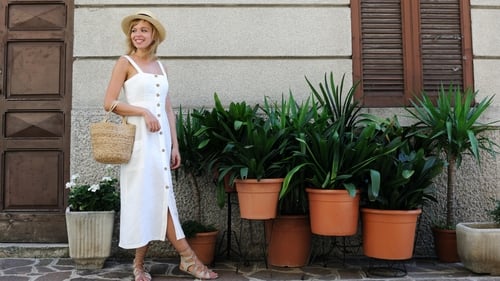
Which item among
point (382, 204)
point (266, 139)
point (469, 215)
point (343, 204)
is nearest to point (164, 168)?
point (266, 139)

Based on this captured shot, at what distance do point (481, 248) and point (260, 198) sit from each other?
181cm

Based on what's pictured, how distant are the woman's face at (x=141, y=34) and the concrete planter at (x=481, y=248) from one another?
2.96 m

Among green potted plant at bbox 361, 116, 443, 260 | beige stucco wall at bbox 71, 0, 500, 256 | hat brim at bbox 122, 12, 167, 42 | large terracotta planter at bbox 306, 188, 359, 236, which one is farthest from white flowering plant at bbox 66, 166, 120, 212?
green potted plant at bbox 361, 116, 443, 260

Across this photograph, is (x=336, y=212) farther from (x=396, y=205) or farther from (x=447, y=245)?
(x=447, y=245)

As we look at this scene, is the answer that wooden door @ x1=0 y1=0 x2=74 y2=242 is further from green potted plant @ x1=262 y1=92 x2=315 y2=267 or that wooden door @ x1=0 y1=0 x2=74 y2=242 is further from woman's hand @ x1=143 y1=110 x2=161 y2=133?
green potted plant @ x1=262 y1=92 x2=315 y2=267

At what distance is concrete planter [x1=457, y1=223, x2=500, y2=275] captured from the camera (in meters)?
3.47

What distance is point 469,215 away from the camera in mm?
4406

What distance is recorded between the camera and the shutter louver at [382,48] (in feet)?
15.1

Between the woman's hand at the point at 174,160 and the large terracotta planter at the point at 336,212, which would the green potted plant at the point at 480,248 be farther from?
the woman's hand at the point at 174,160

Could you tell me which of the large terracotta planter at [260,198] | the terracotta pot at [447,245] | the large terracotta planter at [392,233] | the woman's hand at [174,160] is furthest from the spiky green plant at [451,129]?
the woman's hand at [174,160]

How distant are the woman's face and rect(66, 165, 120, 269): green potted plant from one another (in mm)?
1312

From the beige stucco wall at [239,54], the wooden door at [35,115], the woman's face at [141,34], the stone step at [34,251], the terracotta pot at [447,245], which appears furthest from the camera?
the wooden door at [35,115]

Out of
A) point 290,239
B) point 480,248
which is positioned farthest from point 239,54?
point 480,248

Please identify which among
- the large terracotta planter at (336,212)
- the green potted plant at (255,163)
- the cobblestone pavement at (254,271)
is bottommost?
the cobblestone pavement at (254,271)
